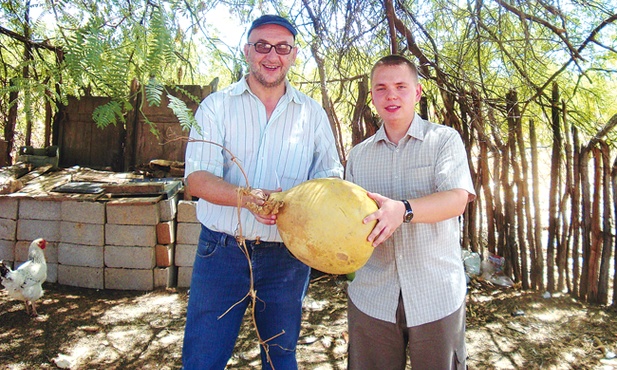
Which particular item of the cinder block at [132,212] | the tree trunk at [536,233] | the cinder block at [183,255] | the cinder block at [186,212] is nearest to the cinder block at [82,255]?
the cinder block at [132,212]

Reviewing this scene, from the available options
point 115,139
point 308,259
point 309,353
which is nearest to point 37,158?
point 115,139

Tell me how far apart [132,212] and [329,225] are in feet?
13.4

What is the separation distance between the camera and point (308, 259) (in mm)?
1550

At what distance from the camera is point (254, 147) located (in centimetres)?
204

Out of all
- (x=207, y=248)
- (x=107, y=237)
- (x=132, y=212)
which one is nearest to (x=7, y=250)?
(x=107, y=237)

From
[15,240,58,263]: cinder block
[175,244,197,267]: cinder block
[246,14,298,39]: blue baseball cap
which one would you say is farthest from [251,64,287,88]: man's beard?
[15,240,58,263]: cinder block

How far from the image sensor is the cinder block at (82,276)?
507cm

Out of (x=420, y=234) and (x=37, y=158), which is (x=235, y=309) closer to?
(x=420, y=234)

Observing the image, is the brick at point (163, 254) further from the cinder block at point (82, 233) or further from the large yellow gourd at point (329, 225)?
the large yellow gourd at point (329, 225)

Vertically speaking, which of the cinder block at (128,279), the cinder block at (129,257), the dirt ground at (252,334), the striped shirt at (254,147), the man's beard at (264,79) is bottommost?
the dirt ground at (252,334)

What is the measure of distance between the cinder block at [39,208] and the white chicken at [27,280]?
75 centimetres

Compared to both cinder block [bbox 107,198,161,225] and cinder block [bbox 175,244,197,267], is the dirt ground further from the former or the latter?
cinder block [bbox 107,198,161,225]

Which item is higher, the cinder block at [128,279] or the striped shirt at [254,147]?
the striped shirt at [254,147]

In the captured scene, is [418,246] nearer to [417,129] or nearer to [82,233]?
[417,129]
